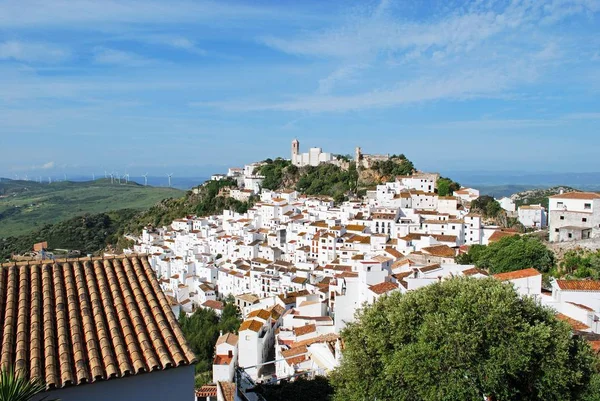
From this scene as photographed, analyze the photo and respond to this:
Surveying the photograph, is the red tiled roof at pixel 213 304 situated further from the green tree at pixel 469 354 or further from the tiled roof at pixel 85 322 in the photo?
the tiled roof at pixel 85 322

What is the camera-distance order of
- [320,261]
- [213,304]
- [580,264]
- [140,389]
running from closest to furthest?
[140,389], [580,264], [213,304], [320,261]

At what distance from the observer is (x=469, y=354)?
1054 cm

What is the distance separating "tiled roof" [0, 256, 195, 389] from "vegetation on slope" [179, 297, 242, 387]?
2163 cm

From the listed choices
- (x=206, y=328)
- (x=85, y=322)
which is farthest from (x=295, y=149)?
(x=85, y=322)

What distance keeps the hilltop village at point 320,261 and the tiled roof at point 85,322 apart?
1.17 metres

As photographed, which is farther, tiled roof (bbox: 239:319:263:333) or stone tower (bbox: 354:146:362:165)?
stone tower (bbox: 354:146:362:165)

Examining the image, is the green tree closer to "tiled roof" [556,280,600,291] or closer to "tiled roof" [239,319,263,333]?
"tiled roof" [556,280,600,291]

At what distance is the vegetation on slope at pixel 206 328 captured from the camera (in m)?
31.1

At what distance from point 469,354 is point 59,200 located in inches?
6000

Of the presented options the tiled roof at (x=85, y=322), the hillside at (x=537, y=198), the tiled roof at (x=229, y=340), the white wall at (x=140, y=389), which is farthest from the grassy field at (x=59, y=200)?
the white wall at (x=140, y=389)

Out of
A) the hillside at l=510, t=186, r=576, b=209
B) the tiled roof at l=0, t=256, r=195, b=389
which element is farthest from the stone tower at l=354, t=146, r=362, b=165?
the tiled roof at l=0, t=256, r=195, b=389

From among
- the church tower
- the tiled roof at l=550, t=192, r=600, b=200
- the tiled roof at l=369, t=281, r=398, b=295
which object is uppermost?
the church tower

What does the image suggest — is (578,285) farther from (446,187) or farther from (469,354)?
(446,187)

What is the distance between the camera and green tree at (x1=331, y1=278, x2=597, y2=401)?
34.5 feet
